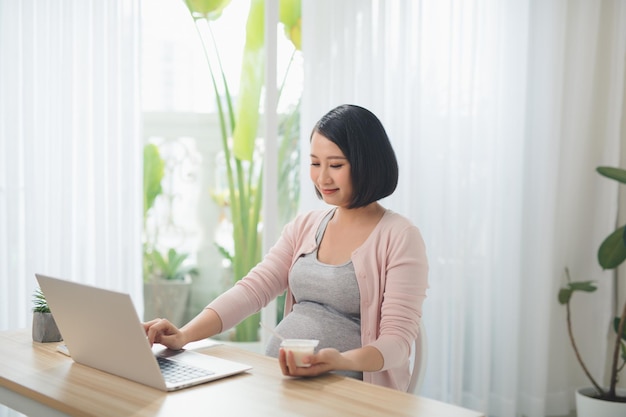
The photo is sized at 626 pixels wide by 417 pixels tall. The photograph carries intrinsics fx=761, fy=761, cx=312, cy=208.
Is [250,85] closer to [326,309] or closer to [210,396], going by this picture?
[326,309]

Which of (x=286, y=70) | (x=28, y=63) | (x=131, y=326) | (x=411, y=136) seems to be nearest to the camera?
(x=131, y=326)

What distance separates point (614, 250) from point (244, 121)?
1.77 meters

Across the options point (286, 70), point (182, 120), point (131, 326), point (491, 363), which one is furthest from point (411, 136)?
point (131, 326)

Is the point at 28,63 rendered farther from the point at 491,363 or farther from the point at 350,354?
the point at 491,363

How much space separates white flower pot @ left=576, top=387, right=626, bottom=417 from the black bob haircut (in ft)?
5.42

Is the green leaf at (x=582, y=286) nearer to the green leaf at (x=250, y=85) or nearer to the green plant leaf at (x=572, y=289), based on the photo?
the green plant leaf at (x=572, y=289)

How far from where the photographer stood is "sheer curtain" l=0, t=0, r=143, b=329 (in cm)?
296

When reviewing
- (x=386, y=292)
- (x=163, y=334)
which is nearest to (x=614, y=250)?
(x=386, y=292)

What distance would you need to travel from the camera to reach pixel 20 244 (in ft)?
9.77

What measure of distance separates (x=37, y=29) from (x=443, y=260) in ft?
6.29

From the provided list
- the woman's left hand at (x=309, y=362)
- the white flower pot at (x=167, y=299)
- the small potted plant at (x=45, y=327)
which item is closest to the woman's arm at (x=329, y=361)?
the woman's left hand at (x=309, y=362)

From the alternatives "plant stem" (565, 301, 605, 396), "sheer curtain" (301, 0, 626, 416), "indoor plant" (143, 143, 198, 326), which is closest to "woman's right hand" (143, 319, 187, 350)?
"sheer curtain" (301, 0, 626, 416)

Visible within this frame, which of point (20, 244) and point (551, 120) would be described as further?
point (551, 120)

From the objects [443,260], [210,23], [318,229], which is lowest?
[443,260]
